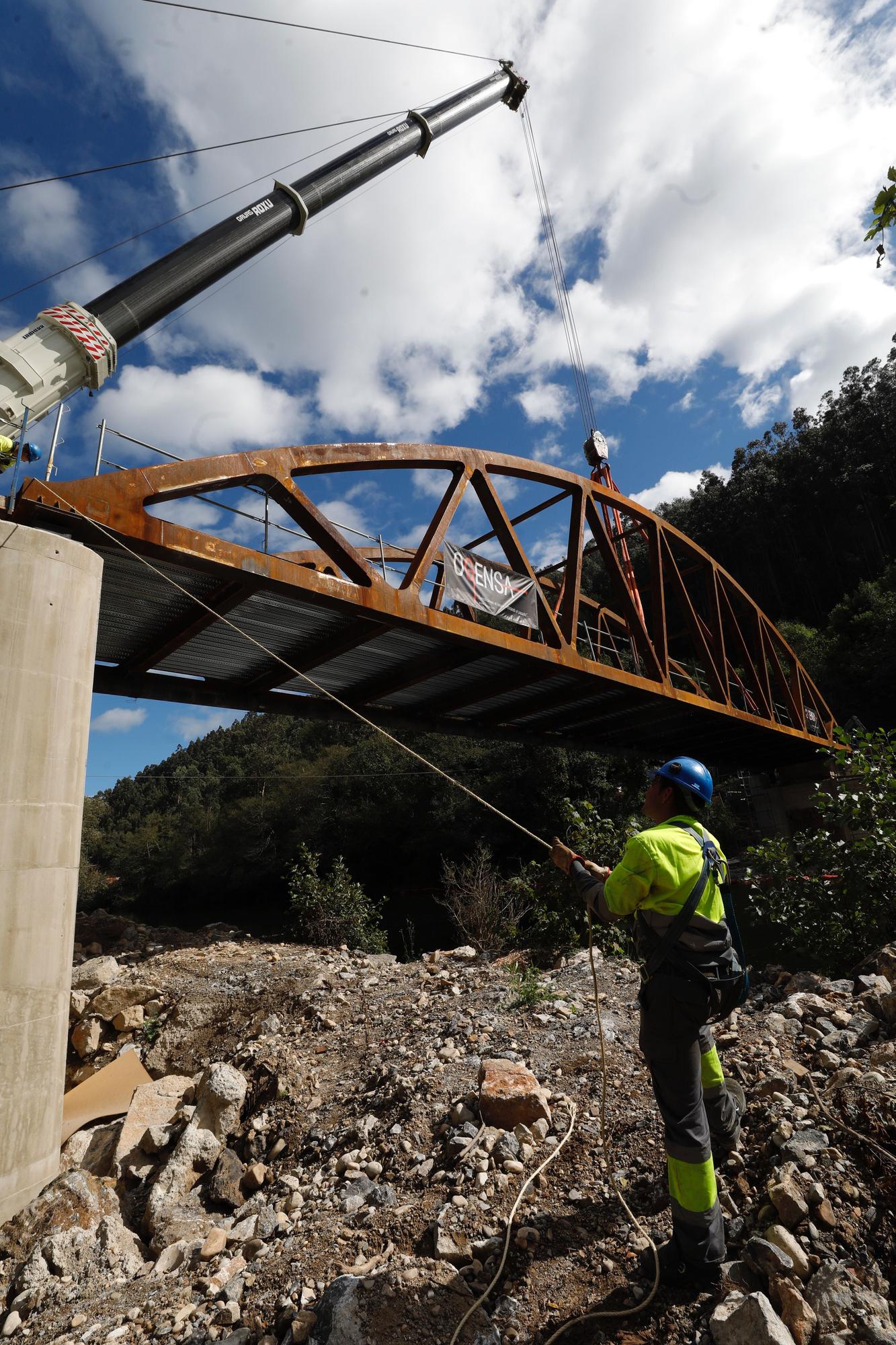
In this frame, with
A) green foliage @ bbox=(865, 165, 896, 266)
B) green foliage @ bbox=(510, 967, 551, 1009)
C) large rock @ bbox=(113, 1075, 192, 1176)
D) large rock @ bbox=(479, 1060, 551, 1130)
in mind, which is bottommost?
large rock @ bbox=(113, 1075, 192, 1176)

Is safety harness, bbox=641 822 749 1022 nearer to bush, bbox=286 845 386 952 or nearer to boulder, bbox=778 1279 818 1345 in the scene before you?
boulder, bbox=778 1279 818 1345

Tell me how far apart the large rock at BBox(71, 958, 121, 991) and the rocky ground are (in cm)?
200

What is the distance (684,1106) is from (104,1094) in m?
4.77

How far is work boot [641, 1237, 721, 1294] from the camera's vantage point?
2.53 m

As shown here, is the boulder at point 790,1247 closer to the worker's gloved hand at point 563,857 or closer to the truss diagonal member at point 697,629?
the worker's gloved hand at point 563,857

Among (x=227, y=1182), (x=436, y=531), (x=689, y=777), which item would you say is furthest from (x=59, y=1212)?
(x=436, y=531)

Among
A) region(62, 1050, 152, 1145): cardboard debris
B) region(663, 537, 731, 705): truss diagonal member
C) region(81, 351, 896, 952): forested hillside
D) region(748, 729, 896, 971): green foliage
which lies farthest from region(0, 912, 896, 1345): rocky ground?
region(81, 351, 896, 952): forested hillside

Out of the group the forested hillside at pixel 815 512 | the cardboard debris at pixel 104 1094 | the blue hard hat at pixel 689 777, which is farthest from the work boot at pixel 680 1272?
the forested hillside at pixel 815 512

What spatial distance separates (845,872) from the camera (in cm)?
688

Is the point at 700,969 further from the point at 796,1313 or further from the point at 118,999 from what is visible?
the point at 118,999

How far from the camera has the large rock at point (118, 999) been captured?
6.65 meters

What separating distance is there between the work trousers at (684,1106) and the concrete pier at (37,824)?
11.9 feet

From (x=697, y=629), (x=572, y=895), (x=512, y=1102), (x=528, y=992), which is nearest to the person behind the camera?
(x=512, y=1102)

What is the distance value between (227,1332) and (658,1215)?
190cm
